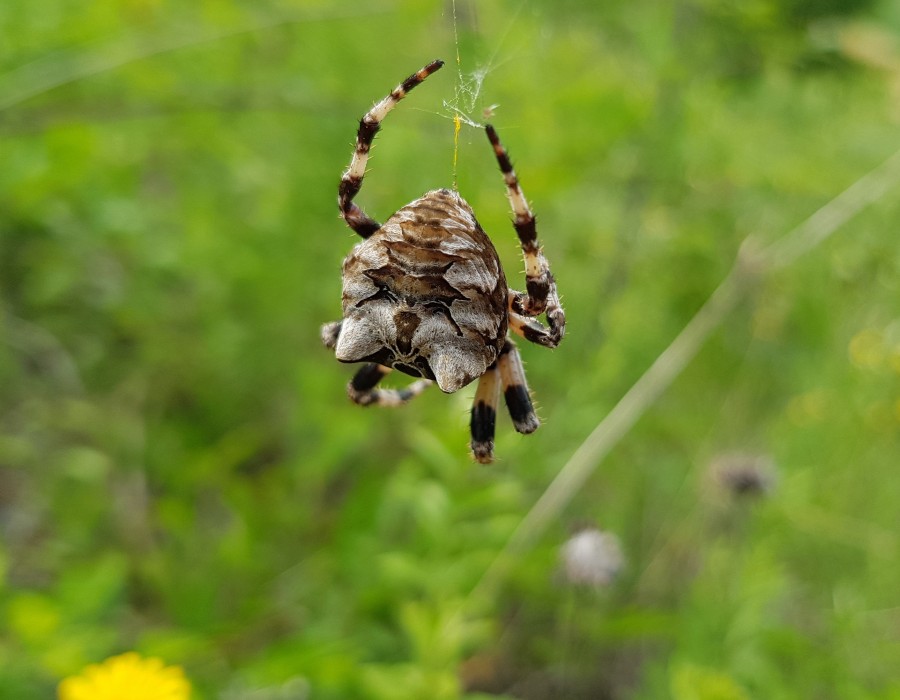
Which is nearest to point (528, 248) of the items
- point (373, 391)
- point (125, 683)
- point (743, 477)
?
point (373, 391)

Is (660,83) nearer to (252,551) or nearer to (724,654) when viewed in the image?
(724,654)

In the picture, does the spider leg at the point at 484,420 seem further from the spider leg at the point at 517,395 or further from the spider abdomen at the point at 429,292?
the spider abdomen at the point at 429,292

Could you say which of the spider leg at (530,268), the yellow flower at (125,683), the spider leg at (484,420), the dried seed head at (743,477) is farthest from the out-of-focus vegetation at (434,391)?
the spider leg at (530,268)

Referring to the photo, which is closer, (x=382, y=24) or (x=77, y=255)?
(x=77, y=255)

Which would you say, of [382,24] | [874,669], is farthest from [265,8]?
[874,669]

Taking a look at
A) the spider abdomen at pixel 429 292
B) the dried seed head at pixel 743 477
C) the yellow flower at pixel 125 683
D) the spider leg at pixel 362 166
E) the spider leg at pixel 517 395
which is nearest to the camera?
the spider abdomen at pixel 429 292

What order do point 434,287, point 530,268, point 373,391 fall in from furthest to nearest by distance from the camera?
point 373,391, point 530,268, point 434,287

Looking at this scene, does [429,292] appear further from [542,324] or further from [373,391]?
[373,391]
